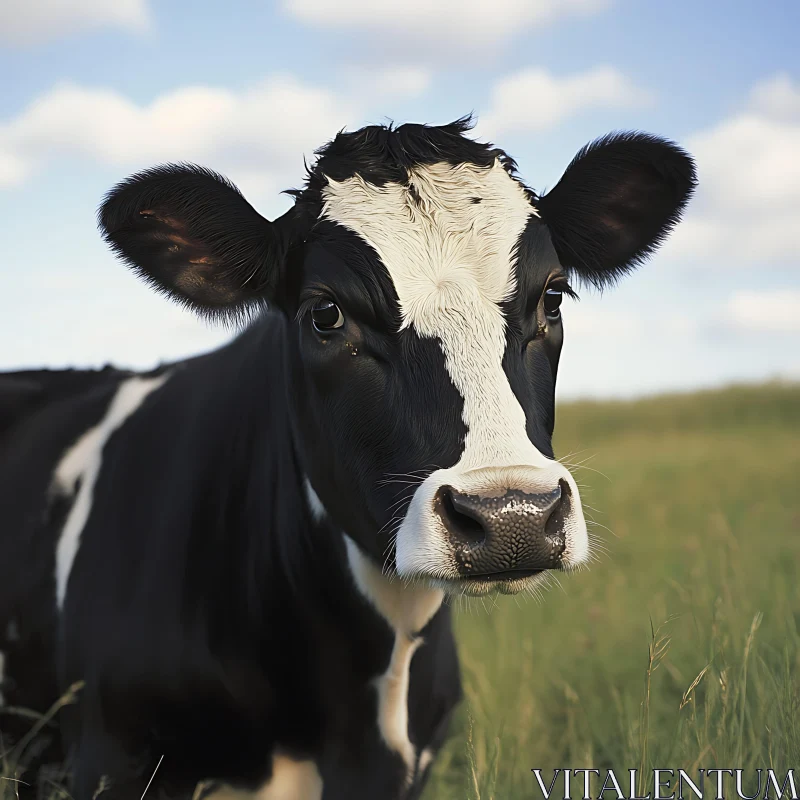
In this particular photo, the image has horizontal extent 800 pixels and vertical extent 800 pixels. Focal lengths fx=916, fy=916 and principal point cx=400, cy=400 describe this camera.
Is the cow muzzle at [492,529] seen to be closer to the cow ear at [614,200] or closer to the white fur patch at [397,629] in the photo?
the white fur patch at [397,629]

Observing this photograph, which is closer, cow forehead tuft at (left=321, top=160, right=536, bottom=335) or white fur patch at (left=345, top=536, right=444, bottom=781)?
cow forehead tuft at (left=321, top=160, right=536, bottom=335)

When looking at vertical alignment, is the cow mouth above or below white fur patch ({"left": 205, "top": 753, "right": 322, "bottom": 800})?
above

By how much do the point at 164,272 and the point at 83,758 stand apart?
186 cm

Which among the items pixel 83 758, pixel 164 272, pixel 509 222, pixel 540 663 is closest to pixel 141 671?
pixel 83 758

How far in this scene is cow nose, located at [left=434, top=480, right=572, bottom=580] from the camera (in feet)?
7.63

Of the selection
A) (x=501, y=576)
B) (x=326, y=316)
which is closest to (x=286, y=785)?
(x=501, y=576)

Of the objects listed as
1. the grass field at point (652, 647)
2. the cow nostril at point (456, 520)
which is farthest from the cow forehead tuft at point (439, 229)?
→ the grass field at point (652, 647)

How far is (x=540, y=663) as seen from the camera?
6.11 meters

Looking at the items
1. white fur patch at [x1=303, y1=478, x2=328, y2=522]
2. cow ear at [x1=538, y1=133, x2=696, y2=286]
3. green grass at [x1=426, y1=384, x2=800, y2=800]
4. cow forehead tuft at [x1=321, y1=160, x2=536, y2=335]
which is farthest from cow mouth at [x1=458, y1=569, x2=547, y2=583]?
cow ear at [x1=538, y1=133, x2=696, y2=286]

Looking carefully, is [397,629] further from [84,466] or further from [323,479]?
[84,466]

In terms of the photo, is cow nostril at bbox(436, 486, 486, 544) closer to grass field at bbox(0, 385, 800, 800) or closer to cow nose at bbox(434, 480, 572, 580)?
cow nose at bbox(434, 480, 572, 580)

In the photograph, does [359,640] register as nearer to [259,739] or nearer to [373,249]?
[259,739]

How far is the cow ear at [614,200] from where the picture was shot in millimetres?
3699

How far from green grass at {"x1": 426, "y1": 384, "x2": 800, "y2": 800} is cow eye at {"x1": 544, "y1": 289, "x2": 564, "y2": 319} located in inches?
19.3
